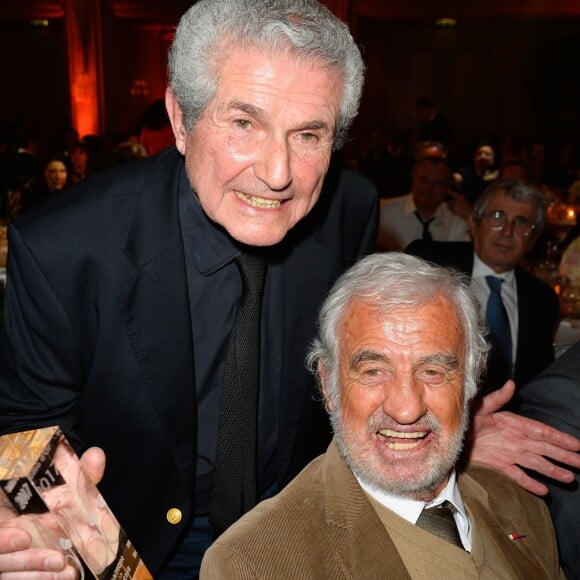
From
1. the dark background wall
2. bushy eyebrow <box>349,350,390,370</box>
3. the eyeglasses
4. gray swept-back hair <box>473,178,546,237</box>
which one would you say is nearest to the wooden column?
the dark background wall

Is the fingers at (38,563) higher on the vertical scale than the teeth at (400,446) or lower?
higher

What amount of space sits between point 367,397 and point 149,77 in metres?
15.6

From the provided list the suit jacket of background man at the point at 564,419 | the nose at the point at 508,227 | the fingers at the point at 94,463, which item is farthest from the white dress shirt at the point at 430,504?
the nose at the point at 508,227

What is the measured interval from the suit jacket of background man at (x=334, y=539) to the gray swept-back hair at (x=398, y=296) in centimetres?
23

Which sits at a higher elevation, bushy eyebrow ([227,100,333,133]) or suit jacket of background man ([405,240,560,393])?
bushy eyebrow ([227,100,333,133])

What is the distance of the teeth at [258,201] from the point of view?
1.63m

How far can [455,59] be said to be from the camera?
15.6m

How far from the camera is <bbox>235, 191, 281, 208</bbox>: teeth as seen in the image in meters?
1.63

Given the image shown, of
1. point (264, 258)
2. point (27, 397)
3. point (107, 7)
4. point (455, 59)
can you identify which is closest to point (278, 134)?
point (264, 258)

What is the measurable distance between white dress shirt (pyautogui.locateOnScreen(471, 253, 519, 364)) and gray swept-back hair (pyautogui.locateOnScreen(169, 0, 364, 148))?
7.86 feet

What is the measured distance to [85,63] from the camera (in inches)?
536

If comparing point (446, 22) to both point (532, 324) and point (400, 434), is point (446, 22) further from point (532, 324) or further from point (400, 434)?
point (400, 434)

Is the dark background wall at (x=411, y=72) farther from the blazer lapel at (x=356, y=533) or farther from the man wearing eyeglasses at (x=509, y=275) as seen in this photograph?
the blazer lapel at (x=356, y=533)

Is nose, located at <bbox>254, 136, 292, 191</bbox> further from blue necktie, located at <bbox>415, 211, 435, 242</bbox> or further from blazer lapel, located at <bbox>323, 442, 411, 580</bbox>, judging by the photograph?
blue necktie, located at <bbox>415, 211, 435, 242</bbox>
